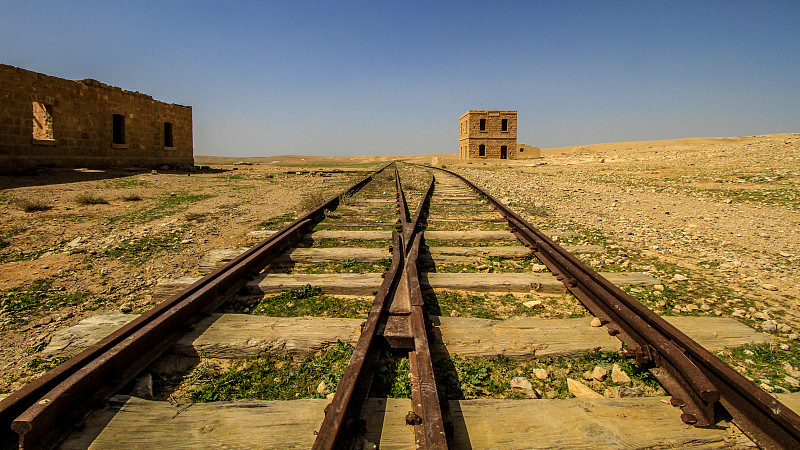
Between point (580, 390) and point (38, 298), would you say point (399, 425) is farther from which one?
point (38, 298)

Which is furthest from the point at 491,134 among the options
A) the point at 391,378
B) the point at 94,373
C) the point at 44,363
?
the point at 94,373

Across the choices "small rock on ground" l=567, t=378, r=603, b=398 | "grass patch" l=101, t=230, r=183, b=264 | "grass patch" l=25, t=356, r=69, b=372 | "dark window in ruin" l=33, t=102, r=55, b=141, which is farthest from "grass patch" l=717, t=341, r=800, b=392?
"dark window in ruin" l=33, t=102, r=55, b=141

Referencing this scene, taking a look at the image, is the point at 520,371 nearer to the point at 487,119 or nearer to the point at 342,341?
the point at 342,341

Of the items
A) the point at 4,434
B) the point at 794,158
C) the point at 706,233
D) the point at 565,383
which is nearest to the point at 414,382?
the point at 565,383

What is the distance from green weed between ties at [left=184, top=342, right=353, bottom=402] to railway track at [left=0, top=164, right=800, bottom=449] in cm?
6

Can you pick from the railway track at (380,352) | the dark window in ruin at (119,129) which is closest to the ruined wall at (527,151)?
the dark window in ruin at (119,129)

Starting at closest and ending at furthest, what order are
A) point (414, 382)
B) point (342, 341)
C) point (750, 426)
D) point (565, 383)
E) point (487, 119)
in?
point (750, 426) → point (414, 382) → point (565, 383) → point (342, 341) → point (487, 119)

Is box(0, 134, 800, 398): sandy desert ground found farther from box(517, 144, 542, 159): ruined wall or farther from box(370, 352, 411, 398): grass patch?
box(517, 144, 542, 159): ruined wall

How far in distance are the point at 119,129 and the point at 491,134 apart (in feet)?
96.5

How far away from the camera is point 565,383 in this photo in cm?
194

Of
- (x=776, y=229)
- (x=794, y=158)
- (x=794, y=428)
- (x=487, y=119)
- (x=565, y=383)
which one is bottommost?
(x=565, y=383)

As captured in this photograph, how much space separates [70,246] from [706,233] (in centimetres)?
799

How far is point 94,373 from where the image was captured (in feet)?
5.53

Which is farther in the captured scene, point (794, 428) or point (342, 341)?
point (342, 341)
